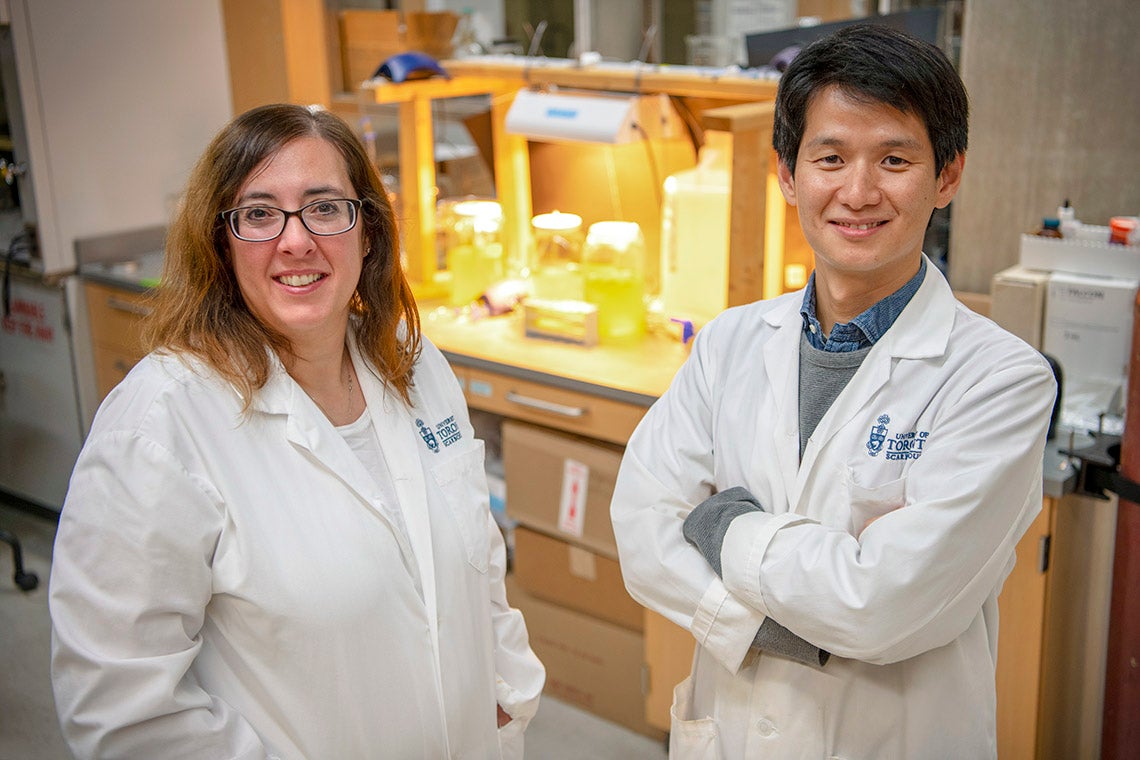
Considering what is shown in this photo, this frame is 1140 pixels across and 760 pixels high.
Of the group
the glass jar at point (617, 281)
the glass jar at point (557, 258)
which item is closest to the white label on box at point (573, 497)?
the glass jar at point (617, 281)

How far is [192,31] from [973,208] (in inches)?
99.9

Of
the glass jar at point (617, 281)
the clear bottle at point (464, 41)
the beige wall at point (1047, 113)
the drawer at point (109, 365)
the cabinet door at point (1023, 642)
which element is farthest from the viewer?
the clear bottle at point (464, 41)

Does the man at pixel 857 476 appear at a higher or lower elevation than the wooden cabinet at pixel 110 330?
higher

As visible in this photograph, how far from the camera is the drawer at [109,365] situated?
3.59 meters

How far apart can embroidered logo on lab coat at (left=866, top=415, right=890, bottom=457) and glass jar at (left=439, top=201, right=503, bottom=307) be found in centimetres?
186

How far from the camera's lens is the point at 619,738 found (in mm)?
2832

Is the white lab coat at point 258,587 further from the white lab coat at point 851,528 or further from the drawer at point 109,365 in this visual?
the drawer at point 109,365

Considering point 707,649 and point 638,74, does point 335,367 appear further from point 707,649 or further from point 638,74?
point 638,74

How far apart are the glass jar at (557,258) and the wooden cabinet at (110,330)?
1284mm

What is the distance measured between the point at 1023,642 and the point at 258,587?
148 centimetres

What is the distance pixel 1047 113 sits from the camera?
2.63 m

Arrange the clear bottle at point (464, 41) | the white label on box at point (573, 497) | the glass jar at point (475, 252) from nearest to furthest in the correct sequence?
the white label on box at point (573, 497)
the glass jar at point (475, 252)
the clear bottle at point (464, 41)

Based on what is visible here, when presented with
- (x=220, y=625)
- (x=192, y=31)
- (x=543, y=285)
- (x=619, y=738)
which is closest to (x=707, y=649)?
(x=220, y=625)

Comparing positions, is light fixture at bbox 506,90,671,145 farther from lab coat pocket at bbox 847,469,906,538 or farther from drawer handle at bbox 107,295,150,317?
lab coat pocket at bbox 847,469,906,538
